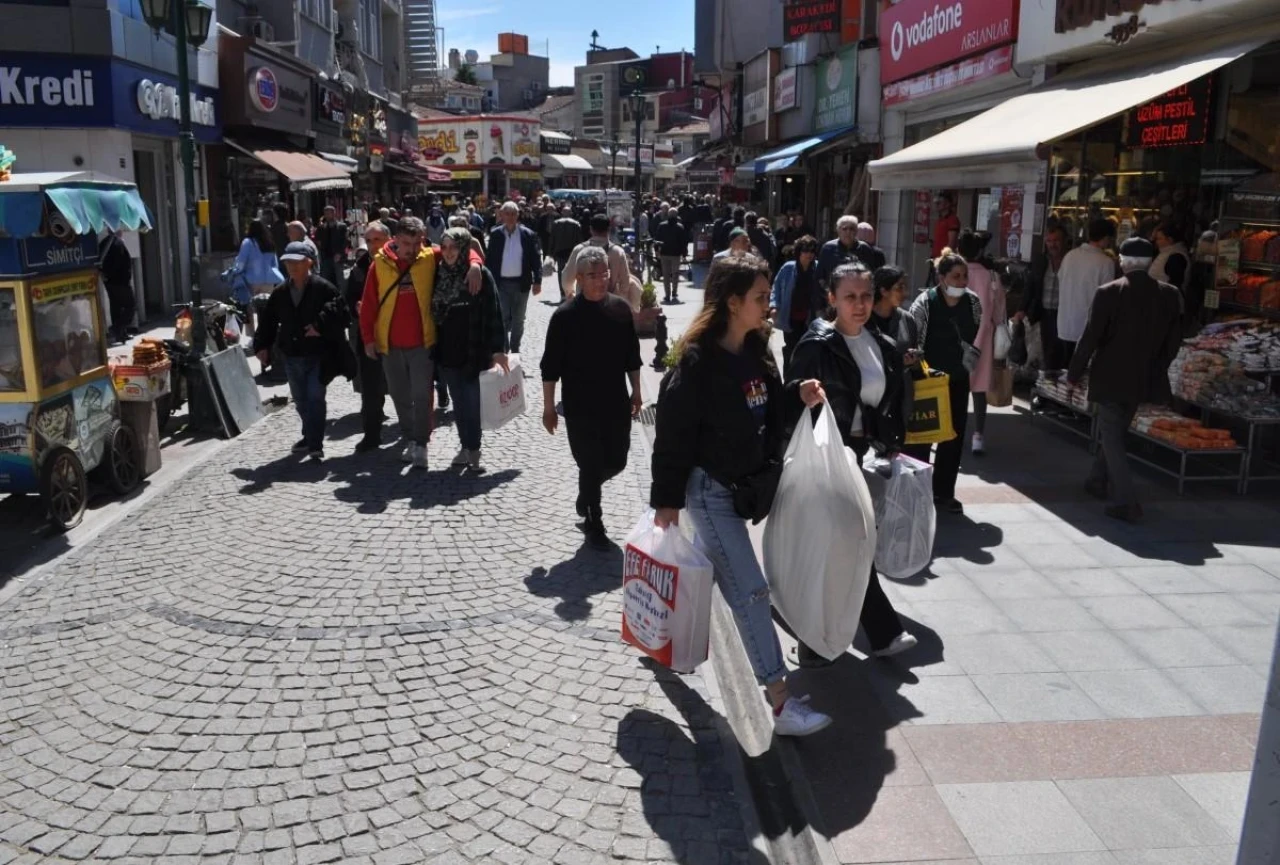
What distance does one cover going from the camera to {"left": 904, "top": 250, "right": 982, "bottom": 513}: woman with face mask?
7.02 metres

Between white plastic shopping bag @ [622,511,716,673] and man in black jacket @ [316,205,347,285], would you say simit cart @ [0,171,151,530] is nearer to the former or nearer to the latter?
white plastic shopping bag @ [622,511,716,673]

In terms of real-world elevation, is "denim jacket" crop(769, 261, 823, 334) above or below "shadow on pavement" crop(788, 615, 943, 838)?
above

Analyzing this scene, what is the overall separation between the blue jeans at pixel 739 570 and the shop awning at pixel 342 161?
2272cm

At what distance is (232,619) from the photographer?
5.55 metres

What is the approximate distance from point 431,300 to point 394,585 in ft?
10.2

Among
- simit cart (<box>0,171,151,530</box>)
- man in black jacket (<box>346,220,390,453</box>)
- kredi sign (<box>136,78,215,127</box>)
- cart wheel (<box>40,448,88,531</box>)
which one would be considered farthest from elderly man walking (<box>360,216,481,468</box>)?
kredi sign (<box>136,78,215,127</box>)

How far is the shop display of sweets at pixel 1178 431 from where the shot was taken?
7.66m

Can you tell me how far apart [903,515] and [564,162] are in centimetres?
6484

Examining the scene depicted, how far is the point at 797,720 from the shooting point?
4.17 m

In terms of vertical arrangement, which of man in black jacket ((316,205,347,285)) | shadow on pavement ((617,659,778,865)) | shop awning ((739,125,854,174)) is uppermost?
shop awning ((739,125,854,174))

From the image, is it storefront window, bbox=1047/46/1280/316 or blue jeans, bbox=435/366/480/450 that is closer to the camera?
blue jeans, bbox=435/366/480/450

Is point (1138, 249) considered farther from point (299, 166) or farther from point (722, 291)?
point (299, 166)

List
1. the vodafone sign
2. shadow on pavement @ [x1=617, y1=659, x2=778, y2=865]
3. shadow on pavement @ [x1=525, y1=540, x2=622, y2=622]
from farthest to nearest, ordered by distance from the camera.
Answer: the vodafone sign → shadow on pavement @ [x1=525, y1=540, x2=622, y2=622] → shadow on pavement @ [x1=617, y1=659, x2=778, y2=865]

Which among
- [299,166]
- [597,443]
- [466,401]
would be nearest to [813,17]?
[299,166]
